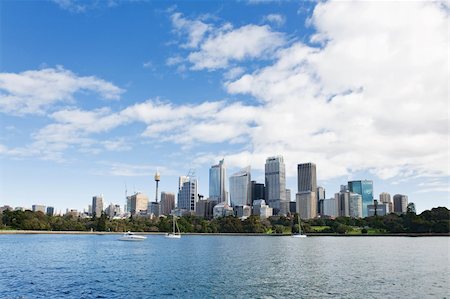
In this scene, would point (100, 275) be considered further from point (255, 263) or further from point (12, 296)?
point (255, 263)

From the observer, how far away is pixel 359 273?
82500mm

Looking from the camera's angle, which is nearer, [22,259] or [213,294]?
[213,294]

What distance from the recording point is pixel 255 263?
100875 millimetres

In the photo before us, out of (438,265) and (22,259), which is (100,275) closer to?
(22,259)

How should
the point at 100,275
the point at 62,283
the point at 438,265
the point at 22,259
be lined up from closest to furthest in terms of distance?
the point at 62,283, the point at 100,275, the point at 438,265, the point at 22,259

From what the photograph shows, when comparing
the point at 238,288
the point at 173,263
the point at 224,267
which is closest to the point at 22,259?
the point at 173,263

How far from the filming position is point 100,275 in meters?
79.1

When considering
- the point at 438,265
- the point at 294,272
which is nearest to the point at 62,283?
the point at 294,272

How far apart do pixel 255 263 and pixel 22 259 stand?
2255 inches

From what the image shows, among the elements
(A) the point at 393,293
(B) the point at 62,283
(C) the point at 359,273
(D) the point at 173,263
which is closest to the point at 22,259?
(D) the point at 173,263

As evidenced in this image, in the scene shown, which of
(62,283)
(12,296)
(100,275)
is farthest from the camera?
(100,275)

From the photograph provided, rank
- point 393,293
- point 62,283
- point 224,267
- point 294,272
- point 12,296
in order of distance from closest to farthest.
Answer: point 12,296
point 393,293
point 62,283
point 294,272
point 224,267

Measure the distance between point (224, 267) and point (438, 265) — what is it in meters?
49.8

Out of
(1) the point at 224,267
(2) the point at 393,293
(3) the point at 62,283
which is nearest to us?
(2) the point at 393,293
